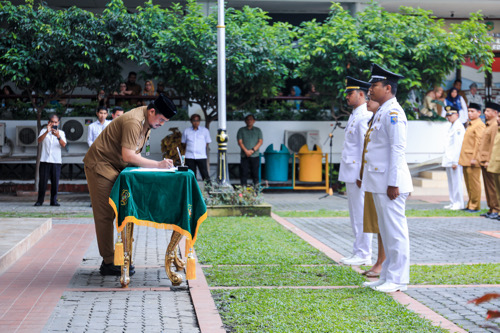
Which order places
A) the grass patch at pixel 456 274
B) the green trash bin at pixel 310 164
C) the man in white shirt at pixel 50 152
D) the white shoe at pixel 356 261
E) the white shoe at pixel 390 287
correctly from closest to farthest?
the white shoe at pixel 390 287, the grass patch at pixel 456 274, the white shoe at pixel 356 261, the man in white shirt at pixel 50 152, the green trash bin at pixel 310 164

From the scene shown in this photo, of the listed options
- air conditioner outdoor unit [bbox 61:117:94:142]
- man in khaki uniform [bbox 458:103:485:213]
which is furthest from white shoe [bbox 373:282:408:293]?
air conditioner outdoor unit [bbox 61:117:94:142]

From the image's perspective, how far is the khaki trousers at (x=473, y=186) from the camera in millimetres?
14516

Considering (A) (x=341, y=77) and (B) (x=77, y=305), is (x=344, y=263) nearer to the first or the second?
(B) (x=77, y=305)

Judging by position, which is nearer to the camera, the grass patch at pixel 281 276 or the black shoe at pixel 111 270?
the grass patch at pixel 281 276

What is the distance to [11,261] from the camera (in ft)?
25.4

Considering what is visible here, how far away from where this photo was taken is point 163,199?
6695 mm

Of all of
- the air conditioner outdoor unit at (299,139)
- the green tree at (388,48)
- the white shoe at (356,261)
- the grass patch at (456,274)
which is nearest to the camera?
the grass patch at (456,274)

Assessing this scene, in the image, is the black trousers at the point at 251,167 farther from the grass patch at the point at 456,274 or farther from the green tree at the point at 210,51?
the grass patch at the point at 456,274

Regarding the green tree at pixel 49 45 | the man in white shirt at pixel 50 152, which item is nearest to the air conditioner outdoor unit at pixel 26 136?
the green tree at pixel 49 45

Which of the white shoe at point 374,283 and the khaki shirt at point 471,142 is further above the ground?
the khaki shirt at point 471,142

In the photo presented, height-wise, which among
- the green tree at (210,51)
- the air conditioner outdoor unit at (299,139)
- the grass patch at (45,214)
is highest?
the green tree at (210,51)

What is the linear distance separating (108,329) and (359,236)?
375cm

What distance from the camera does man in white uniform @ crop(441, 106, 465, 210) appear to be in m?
15.0

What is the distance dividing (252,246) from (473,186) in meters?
7.37
